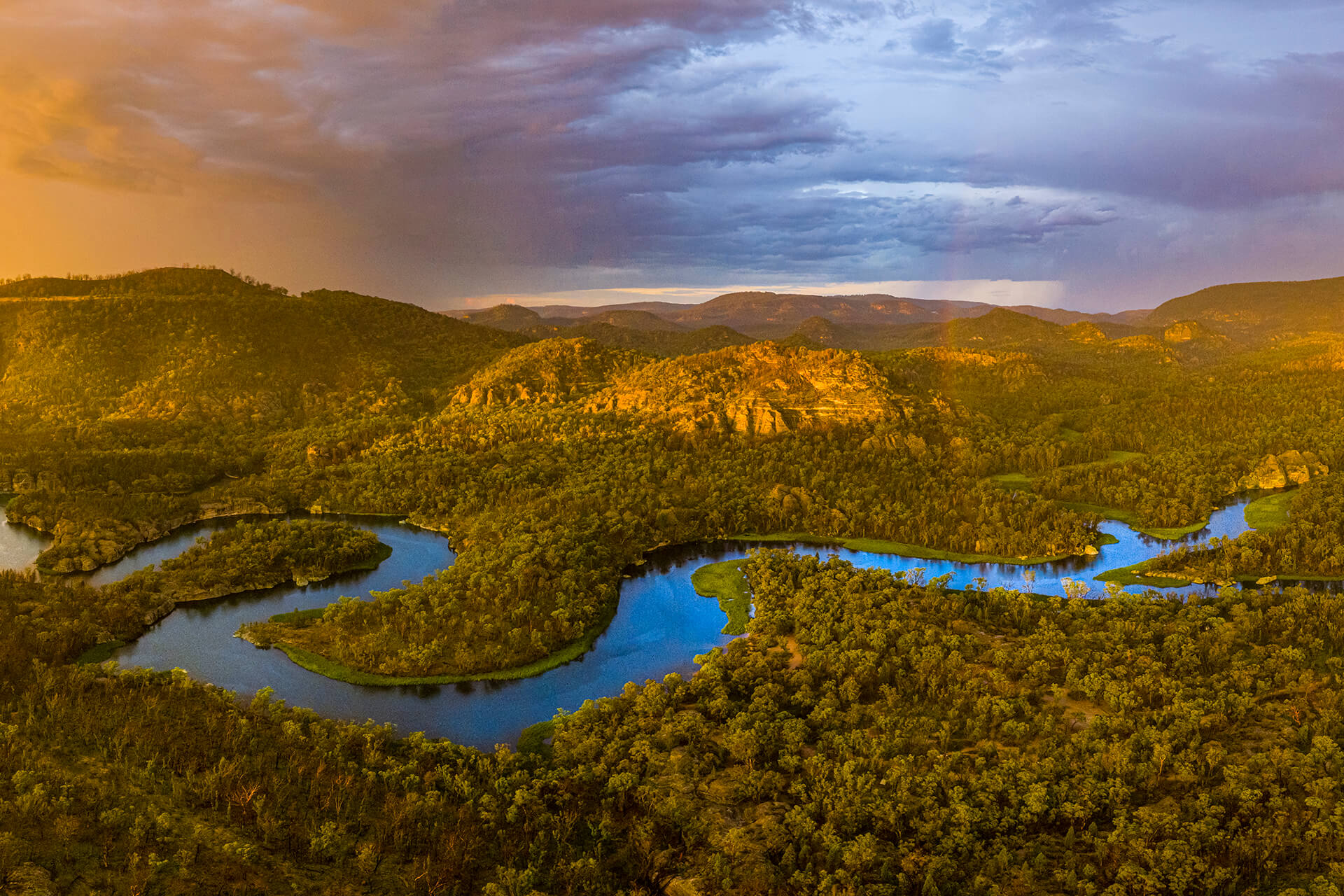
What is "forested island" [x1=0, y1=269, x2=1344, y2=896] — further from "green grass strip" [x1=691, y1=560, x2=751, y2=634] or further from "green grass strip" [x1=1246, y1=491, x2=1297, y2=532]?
"green grass strip" [x1=1246, y1=491, x2=1297, y2=532]

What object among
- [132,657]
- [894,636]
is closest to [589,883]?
[894,636]

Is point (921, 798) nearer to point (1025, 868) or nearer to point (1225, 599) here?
point (1025, 868)

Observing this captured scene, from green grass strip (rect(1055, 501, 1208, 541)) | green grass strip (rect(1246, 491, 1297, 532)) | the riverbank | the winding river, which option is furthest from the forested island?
green grass strip (rect(1246, 491, 1297, 532))

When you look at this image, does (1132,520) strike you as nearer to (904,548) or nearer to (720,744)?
(904,548)

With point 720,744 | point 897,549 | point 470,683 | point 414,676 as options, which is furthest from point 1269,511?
point 414,676

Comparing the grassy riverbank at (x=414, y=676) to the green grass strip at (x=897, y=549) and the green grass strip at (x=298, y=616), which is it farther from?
the green grass strip at (x=897, y=549)
